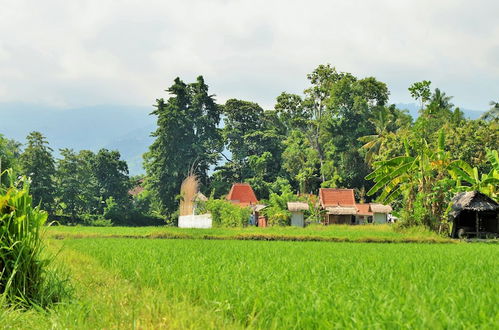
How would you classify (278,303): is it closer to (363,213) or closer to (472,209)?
(472,209)

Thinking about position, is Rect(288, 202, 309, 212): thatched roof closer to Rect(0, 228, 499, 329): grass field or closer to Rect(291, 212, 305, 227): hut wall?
Rect(291, 212, 305, 227): hut wall

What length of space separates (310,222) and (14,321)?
29.8 m

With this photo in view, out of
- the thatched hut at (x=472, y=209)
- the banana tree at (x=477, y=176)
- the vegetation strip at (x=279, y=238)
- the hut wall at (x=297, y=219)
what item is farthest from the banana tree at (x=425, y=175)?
the hut wall at (x=297, y=219)

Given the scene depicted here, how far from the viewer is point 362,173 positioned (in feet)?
131

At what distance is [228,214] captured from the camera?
2836 centimetres

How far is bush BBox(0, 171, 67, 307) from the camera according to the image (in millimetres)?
4505

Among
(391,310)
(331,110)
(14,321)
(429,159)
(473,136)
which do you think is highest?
(331,110)

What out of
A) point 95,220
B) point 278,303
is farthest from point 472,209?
point 95,220

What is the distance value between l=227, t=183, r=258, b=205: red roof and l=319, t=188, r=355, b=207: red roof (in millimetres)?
6701

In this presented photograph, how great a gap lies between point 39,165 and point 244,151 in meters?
17.9

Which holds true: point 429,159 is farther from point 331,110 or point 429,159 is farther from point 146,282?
point 331,110

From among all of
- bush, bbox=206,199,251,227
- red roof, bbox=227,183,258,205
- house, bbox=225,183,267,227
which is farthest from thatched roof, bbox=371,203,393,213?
bush, bbox=206,199,251,227

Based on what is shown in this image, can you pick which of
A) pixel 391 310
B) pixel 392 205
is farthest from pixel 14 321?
pixel 392 205

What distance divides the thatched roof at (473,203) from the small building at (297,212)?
40.5 feet
